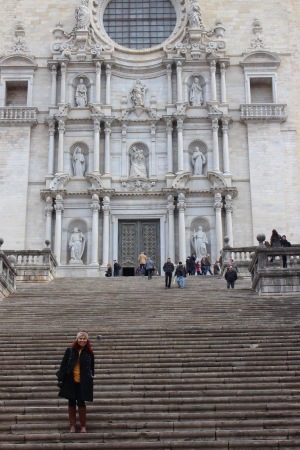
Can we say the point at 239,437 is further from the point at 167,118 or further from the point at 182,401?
the point at 167,118

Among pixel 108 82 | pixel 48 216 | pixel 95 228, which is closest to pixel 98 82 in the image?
pixel 108 82

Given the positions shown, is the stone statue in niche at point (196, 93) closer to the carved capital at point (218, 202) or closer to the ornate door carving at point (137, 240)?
the carved capital at point (218, 202)

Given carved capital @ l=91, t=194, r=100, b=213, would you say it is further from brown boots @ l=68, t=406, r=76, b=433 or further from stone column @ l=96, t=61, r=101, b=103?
brown boots @ l=68, t=406, r=76, b=433

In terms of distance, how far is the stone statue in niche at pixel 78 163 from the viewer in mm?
31283

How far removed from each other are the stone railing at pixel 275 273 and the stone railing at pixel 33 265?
27.5ft

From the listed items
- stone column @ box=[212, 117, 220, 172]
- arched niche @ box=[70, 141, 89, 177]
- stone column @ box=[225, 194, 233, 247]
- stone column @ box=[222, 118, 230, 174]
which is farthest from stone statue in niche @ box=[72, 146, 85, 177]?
stone column @ box=[225, 194, 233, 247]

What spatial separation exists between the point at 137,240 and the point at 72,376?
21.1 m

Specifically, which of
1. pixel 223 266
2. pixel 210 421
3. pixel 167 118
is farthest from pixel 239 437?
pixel 167 118

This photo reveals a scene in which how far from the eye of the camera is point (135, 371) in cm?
1273

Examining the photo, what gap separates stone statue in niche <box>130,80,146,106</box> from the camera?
32.1 meters

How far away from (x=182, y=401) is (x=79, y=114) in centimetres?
2244

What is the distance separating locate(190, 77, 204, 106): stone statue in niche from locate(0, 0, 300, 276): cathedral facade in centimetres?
7

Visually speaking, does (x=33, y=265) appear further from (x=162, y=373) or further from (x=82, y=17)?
(x=162, y=373)

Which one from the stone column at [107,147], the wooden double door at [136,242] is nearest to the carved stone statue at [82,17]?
the stone column at [107,147]
